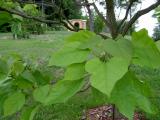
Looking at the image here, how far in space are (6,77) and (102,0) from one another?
125cm

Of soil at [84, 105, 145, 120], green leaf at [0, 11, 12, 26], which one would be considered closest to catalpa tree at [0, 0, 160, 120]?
green leaf at [0, 11, 12, 26]

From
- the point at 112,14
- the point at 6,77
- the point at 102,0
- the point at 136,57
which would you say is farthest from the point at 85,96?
the point at 136,57

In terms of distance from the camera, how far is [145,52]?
0.91 meters

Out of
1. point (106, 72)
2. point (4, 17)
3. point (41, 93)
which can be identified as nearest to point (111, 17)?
point (4, 17)

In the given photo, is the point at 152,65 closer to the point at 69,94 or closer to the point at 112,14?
the point at 69,94

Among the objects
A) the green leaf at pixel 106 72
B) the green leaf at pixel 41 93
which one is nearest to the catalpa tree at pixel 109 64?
the green leaf at pixel 106 72

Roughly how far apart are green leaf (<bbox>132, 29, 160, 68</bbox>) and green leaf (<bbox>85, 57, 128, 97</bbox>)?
0.30ft

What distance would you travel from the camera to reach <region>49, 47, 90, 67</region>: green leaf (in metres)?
0.89

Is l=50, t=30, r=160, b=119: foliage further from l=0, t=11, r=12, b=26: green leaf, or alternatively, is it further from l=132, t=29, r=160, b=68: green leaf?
l=0, t=11, r=12, b=26: green leaf

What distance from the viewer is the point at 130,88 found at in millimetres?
885

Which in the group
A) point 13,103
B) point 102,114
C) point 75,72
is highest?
point 75,72

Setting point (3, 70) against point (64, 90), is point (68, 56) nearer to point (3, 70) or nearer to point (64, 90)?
point (64, 90)

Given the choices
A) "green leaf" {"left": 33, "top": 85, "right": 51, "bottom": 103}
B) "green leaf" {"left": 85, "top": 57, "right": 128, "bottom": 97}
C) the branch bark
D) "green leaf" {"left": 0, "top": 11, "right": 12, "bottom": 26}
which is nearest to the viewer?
"green leaf" {"left": 85, "top": 57, "right": 128, "bottom": 97}

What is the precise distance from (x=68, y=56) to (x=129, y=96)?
0.18 m
